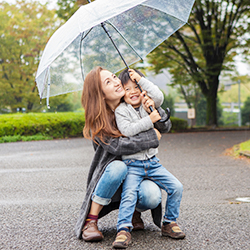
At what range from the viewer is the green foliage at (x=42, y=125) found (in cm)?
1309

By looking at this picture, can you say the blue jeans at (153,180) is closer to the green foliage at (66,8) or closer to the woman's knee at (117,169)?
the woman's knee at (117,169)

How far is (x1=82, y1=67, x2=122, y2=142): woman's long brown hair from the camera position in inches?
108

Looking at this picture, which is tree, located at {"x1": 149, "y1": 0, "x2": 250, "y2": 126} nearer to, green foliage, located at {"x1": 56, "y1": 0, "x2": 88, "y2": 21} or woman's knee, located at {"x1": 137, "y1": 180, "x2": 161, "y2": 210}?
green foliage, located at {"x1": 56, "y1": 0, "x2": 88, "y2": 21}

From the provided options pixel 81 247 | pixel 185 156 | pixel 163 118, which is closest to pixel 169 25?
pixel 163 118

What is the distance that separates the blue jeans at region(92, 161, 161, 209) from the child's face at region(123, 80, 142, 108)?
21.3 inches

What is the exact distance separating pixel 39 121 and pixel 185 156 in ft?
24.8

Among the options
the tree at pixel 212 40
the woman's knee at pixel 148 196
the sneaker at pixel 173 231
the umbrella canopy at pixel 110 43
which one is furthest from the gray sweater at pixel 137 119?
the tree at pixel 212 40

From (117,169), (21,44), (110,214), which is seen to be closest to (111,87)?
(117,169)

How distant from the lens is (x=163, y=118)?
2814mm

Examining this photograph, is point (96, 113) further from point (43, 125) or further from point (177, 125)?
point (177, 125)

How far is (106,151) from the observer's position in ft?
9.15

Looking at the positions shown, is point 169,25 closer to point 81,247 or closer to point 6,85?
point 81,247

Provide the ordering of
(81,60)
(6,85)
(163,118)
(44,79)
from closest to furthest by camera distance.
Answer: (163,118)
(44,79)
(81,60)
(6,85)

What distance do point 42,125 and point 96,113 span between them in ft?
37.5
